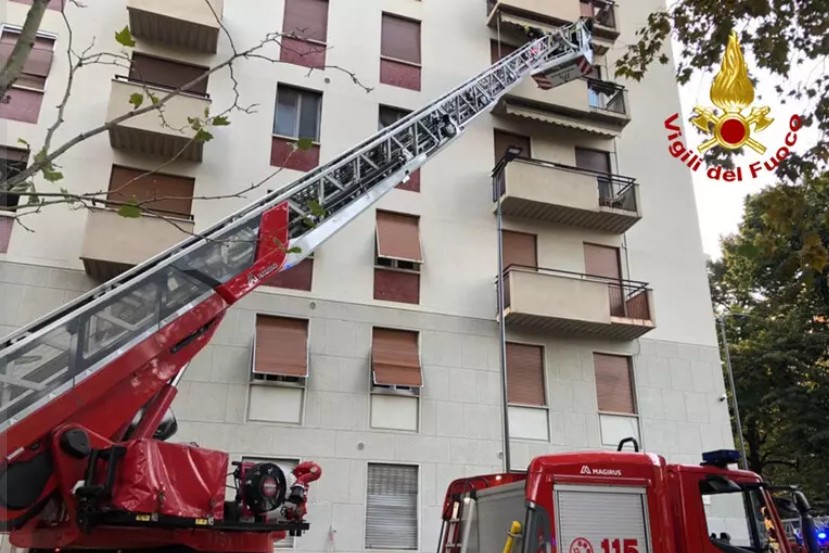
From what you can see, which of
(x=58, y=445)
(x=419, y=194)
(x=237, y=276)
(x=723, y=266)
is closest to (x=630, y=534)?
(x=237, y=276)

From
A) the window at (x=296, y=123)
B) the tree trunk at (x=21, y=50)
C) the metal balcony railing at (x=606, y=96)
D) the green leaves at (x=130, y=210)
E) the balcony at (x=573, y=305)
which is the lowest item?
the green leaves at (x=130, y=210)

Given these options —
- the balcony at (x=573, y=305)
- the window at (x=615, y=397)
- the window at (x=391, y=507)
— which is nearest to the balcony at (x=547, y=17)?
the balcony at (x=573, y=305)

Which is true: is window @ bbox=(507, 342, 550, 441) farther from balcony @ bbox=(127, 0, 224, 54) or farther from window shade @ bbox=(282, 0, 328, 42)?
balcony @ bbox=(127, 0, 224, 54)

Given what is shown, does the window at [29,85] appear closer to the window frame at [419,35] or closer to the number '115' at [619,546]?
the window frame at [419,35]

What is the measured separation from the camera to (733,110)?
8750 mm

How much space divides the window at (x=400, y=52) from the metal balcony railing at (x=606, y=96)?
4.69m

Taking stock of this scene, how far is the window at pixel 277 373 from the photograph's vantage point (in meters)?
12.2

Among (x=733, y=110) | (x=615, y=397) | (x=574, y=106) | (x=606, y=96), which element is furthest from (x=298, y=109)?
(x=615, y=397)

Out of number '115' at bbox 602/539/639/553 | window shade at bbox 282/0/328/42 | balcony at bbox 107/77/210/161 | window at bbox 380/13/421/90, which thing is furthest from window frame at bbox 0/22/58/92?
number '115' at bbox 602/539/639/553

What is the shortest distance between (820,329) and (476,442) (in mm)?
16209

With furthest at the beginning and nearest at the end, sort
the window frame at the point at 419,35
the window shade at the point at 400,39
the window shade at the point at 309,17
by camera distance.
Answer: the window shade at the point at 400,39 → the window frame at the point at 419,35 → the window shade at the point at 309,17

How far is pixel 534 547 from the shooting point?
6.22 m

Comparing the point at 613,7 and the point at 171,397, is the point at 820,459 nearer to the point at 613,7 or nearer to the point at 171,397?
the point at 613,7

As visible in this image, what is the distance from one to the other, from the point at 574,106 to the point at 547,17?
2767 mm
